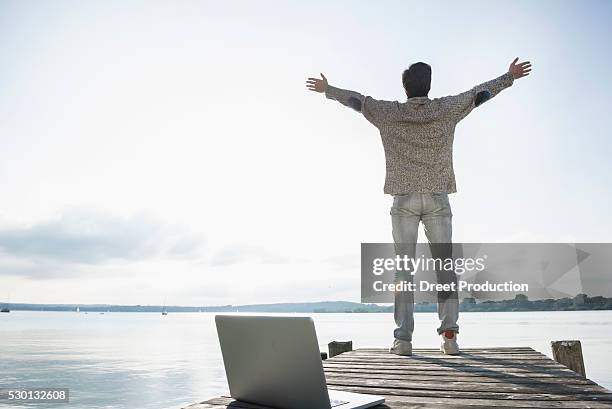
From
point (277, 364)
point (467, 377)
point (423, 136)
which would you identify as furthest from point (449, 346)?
point (277, 364)

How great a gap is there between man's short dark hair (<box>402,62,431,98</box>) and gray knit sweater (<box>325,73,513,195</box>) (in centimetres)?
12

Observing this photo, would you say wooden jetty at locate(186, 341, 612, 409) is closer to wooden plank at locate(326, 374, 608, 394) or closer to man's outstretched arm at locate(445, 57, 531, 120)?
wooden plank at locate(326, 374, 608, 394)

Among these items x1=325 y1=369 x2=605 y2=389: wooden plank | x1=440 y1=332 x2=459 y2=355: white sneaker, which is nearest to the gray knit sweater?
x1=440 y1=332 x2=459 y2=355: white sneaker

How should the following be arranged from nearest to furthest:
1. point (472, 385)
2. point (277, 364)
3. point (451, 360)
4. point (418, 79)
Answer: point (277, 364) < point (472, 385) < point (451, 360) < point (418, 79)

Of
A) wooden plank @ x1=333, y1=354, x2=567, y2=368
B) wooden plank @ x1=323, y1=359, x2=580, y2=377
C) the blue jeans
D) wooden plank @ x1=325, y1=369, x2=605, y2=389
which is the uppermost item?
the blue jeans

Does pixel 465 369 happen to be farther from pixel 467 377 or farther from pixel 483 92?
pixel 483 92

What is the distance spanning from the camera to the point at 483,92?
5512 millimetres

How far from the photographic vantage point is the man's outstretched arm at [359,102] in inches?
223

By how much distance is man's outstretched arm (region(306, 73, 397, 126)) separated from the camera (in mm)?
5664

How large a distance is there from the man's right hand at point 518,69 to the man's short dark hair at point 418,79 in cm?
88

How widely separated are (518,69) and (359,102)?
174cm

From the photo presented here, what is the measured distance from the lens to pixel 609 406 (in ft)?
9.04

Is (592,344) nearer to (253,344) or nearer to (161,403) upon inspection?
(161,403)

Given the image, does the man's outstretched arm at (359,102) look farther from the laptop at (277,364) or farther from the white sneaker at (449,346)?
the laptop at (277,364)
